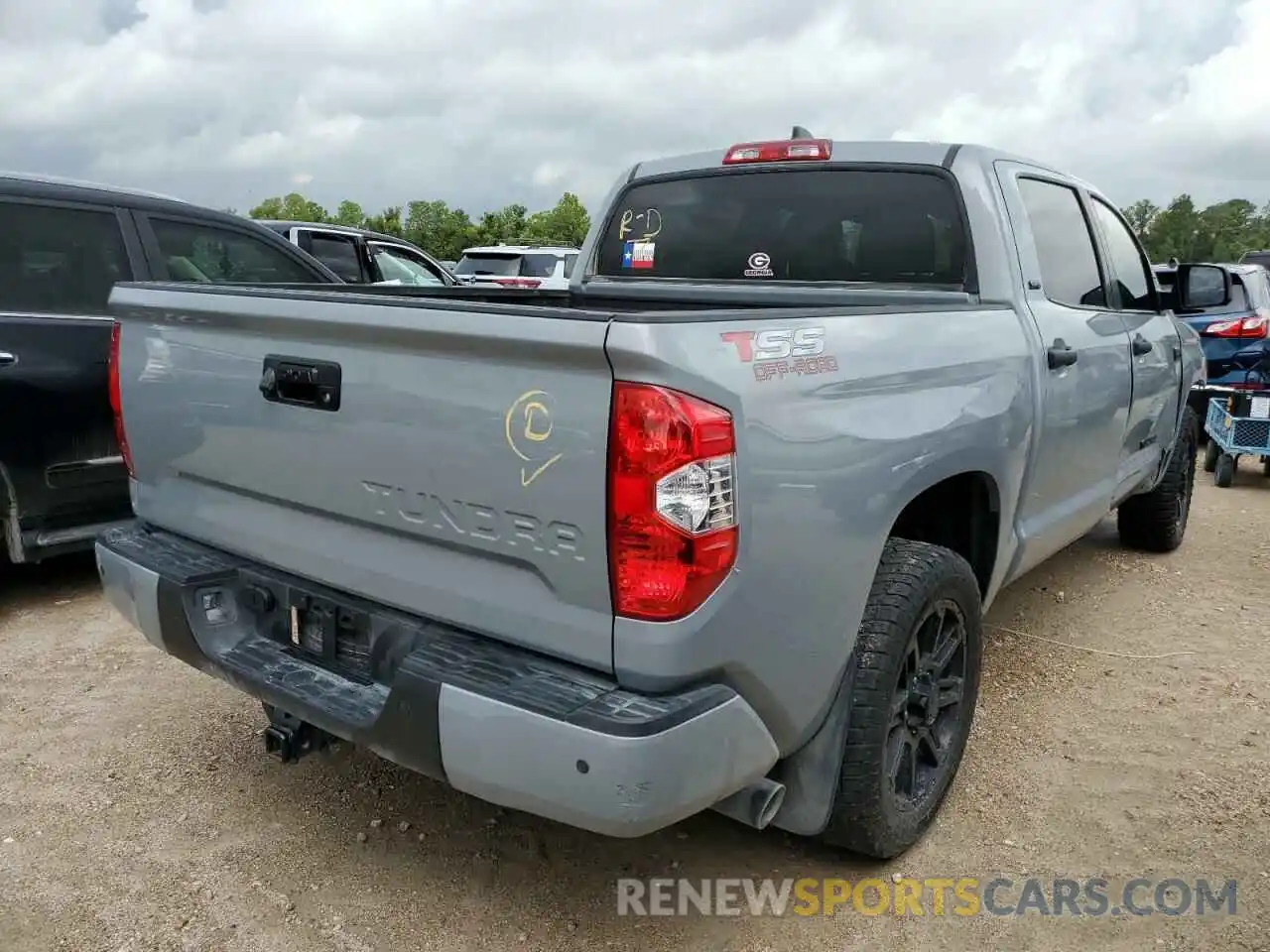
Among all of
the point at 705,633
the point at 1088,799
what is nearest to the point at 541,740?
the point at 705,633

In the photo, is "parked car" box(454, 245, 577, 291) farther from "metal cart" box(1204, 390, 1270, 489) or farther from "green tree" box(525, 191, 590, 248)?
"green tree" box(525, 191, 590, 248)

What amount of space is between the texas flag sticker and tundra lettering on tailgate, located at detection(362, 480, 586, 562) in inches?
83.5

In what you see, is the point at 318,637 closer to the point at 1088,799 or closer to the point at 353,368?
the point at 353,368

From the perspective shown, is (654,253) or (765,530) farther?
(654,253)

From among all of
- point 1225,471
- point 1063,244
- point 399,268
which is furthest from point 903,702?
point 399,268

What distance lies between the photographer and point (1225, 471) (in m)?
8.16

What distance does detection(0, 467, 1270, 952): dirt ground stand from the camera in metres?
2.58

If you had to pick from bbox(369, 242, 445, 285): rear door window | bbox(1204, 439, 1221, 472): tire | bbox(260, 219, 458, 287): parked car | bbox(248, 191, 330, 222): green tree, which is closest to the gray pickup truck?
bbox(260, 219, 458, 287): parked car

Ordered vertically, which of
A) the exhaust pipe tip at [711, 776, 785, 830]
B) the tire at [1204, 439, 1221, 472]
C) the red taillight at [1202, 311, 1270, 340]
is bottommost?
the tire at [1204, 439, 1221, 472]

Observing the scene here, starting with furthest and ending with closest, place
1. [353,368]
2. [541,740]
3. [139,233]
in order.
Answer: [139,233] < [353,368] < [541,740]

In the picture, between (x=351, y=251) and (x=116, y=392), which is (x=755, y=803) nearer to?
(x=116, y=392)

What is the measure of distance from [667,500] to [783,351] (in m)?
0.45

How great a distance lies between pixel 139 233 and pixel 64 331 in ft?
2.24

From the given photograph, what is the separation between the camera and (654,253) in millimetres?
4172
